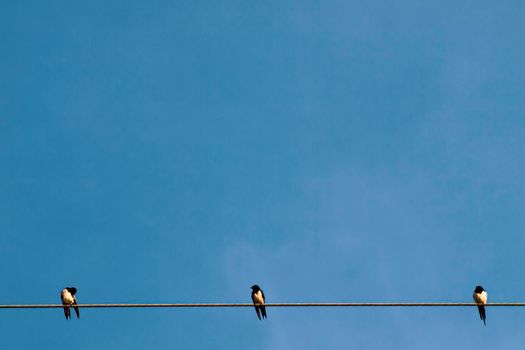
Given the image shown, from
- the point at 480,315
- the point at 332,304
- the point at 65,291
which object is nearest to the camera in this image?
the point at 332,304

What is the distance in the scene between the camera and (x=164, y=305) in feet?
48.1

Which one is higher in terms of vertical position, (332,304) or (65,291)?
(65,291)

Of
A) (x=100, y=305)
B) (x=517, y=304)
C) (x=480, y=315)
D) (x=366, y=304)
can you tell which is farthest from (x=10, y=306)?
(x=480, y=315)

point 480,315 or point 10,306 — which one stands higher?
point 480,315

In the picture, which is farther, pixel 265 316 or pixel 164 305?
pixel 265 316

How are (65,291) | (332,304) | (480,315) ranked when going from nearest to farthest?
(332,304), (480,315), (65,291)

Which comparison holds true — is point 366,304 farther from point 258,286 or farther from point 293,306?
point 258,286

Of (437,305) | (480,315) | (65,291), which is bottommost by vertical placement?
(437,305)

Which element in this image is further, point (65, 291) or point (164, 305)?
point (65, 291)

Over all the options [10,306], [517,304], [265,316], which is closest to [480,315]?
[265,316]

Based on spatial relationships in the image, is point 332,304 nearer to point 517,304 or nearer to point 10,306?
→ point 517,304

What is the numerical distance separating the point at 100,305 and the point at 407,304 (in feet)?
14.2

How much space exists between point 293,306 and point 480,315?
8.58 metres

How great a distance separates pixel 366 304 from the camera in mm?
14625
